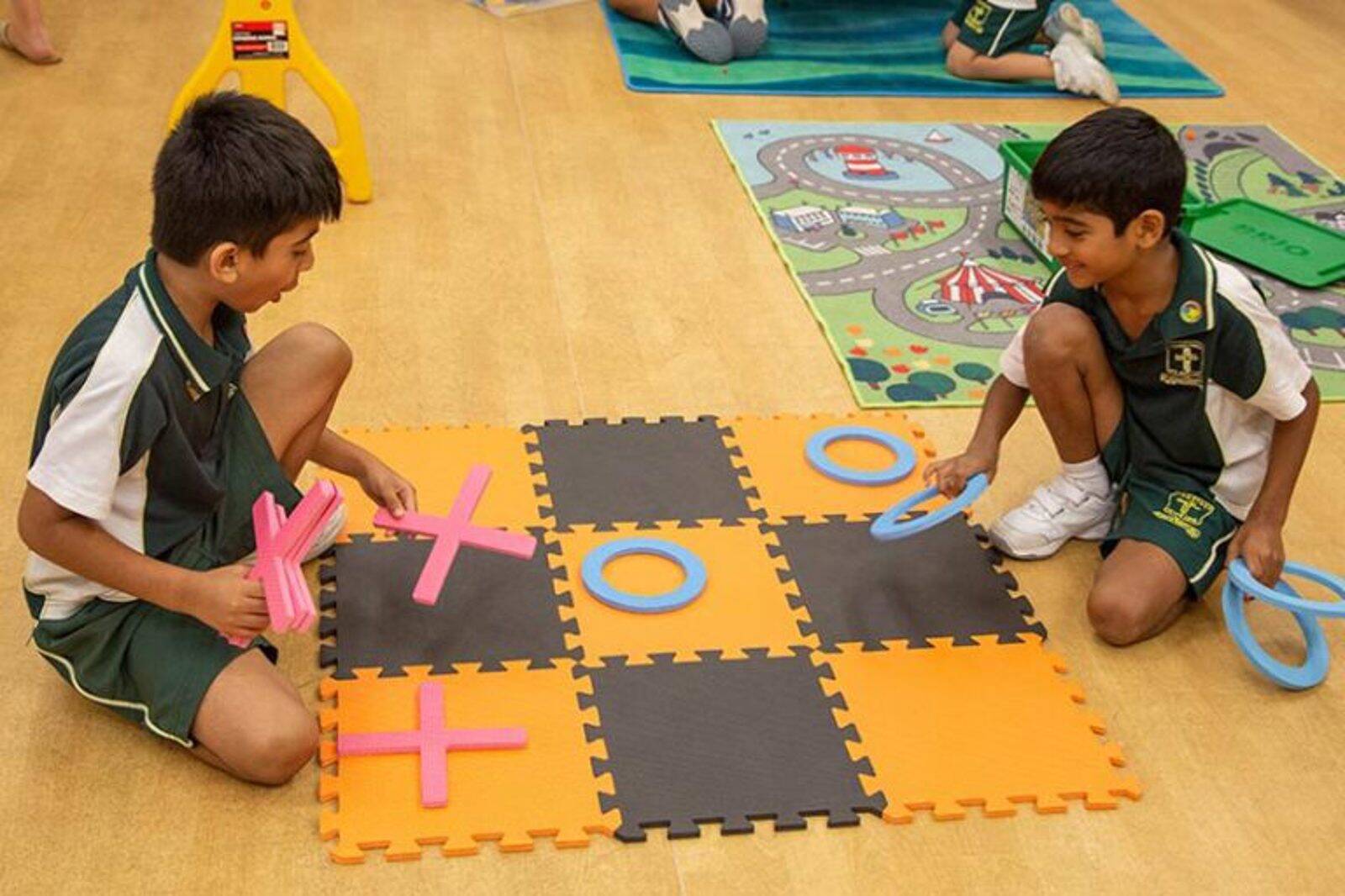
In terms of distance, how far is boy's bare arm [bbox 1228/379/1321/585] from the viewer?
1.67 metres

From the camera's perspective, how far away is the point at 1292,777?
5.05 ft

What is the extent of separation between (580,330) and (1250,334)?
899 millimetres

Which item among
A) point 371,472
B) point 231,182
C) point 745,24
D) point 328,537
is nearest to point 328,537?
point 328,537

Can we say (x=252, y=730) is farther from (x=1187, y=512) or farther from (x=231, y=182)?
(x=1187, y=512)

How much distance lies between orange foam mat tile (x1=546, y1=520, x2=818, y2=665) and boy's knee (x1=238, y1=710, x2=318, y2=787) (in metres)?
0.30

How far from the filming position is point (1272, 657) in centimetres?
169

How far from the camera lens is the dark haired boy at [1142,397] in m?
1.63

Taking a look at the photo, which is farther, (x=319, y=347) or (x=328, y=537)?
(x=328, y=537)

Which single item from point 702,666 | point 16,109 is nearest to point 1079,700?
point 702,666

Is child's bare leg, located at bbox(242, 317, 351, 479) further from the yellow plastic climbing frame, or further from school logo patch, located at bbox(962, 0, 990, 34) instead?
school logo patch, located at bbox(962, 0, 990, 34)

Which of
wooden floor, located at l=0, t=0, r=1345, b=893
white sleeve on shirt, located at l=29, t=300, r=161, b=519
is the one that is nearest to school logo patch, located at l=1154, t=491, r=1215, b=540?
wooden floor, located at l=0, t=0, r=1345, b=893

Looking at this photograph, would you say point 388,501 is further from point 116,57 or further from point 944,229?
point 116,57

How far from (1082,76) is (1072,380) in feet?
4.84

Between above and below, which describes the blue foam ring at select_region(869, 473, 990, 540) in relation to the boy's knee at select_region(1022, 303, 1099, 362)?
below
